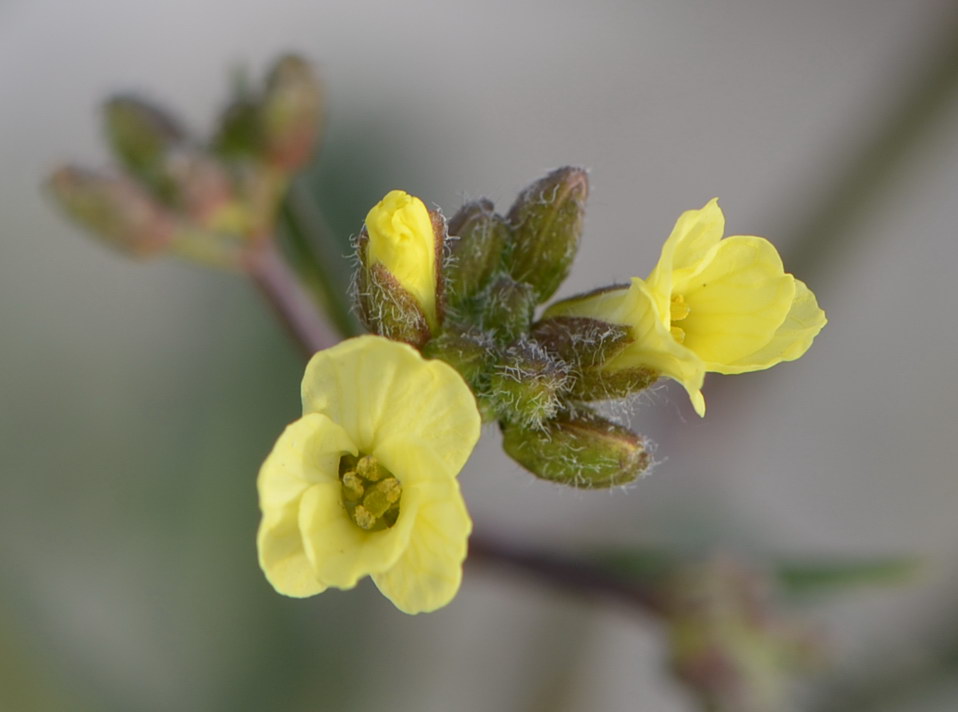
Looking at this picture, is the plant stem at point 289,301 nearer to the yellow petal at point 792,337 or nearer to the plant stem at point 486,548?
the plant stem at point 486,548

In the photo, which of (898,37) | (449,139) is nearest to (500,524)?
(449,139)

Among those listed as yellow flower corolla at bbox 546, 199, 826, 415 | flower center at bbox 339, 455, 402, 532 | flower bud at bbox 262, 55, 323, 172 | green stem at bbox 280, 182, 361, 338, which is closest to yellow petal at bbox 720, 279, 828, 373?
yellow flower corolla at bbox 546, 199, 826, 415

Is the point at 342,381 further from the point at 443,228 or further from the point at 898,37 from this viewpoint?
the point at 898,37

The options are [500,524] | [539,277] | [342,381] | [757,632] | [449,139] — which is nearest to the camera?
[342,381]

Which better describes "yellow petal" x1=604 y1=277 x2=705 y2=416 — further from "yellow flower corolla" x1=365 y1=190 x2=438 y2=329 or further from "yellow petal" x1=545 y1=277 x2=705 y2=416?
"yellow flower corolla" x1=365 y1=190 x2=438 y2=329

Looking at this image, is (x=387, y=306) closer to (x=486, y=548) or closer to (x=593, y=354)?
(x=593, y=354)

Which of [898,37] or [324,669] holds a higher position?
[898,37]
